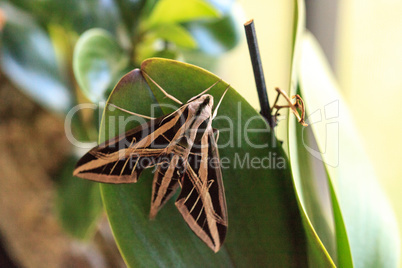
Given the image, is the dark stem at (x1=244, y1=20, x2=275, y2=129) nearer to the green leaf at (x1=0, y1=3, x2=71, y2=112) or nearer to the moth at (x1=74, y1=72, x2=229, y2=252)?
the moth at (x1=74, y1=72, x2=229, y2=252)

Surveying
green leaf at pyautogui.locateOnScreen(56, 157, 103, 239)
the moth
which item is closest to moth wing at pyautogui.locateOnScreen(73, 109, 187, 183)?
the moth

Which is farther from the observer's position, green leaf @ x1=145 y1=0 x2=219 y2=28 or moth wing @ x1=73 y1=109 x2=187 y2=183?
green leaf @ x1=145 y1=0 x2=219 y2=28

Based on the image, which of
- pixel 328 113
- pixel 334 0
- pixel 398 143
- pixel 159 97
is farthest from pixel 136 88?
pixel 334 0

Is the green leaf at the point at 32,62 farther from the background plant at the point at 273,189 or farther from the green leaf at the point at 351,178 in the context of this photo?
the green leaf at the point at 351,178

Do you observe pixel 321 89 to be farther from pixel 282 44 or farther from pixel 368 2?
pixel 282 44

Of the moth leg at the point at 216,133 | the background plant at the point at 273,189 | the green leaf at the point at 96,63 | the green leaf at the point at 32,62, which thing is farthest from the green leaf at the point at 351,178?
the green leaf at the point at 32,62

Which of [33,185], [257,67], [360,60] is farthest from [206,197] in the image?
[360,60]

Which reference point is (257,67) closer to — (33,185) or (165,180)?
(165,180)
